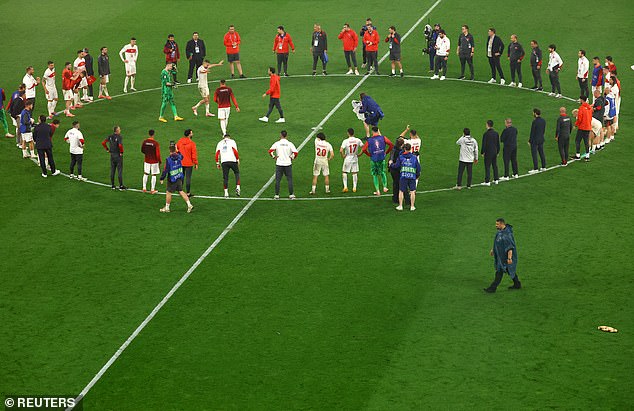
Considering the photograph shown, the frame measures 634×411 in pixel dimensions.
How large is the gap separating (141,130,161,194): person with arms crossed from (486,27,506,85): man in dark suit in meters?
16.7

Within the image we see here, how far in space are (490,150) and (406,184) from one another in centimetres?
351

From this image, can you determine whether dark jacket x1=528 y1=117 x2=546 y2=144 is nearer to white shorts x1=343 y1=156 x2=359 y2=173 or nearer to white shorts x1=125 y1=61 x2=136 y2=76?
white shorts x1=343 y1=156 x2=359 y2=173

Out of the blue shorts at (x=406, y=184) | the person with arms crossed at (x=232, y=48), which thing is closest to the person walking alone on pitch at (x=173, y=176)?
the blue shorts at (x=406, y=184)

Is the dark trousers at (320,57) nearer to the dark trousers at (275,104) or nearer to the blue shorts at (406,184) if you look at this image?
the dark trousers at (275,104)

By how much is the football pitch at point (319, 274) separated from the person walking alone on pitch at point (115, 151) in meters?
0.51

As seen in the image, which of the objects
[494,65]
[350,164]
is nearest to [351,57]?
[494,65]

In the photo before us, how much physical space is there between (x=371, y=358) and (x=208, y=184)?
12621mm

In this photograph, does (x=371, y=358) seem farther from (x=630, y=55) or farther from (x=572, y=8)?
(x=572, y=8)

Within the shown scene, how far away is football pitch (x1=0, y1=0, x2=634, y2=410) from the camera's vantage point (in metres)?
22.1

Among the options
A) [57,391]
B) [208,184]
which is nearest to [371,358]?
[57,391]

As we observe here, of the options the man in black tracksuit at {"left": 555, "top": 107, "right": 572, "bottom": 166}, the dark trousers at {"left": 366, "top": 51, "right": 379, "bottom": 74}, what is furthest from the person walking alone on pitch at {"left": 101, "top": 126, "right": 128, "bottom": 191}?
the dark trousers at {"left": 366, "top": 51, "right": 379, "bottom": 74}

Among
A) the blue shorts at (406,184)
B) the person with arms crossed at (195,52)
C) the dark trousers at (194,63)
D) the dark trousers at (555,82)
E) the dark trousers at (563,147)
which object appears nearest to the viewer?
the blue shorts at (406,184)

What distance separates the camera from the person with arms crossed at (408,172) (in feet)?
101

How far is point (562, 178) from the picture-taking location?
33875 millimetres
